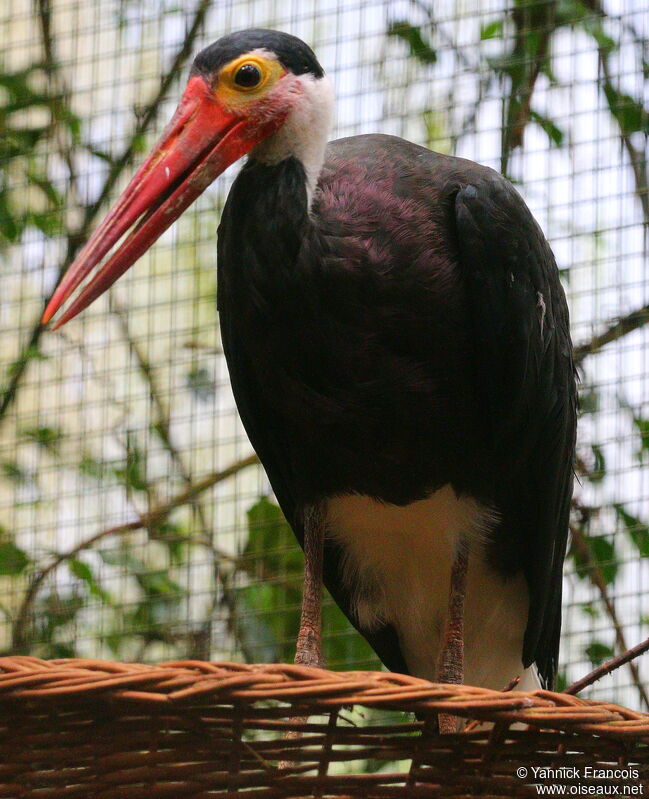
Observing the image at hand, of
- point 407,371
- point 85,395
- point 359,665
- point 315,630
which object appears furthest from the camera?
point 85,395

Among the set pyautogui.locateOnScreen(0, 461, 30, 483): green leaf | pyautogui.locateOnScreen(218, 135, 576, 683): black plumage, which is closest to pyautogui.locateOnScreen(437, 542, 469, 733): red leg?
pyautogui.locateOnScreen(218, 135, 576, 683): black plumage

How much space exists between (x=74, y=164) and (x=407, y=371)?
9.29ft

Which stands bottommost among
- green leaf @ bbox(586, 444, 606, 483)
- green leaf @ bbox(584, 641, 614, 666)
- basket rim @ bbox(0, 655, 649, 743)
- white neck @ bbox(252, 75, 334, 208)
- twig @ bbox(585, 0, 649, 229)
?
green leaf @ bbox(584, 641, 614, 666)

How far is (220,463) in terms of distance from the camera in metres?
4.94

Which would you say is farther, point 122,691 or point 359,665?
point 359,665

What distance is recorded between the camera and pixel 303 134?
2668mm

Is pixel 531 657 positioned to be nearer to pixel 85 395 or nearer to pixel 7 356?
pixel 85 395

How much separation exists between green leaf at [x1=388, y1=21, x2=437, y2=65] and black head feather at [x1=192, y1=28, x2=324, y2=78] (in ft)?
6.36

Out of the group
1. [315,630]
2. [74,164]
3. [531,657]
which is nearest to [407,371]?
[315,630]

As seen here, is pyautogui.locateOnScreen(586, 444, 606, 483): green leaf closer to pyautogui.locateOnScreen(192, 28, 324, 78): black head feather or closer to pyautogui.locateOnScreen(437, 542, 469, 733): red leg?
pyautogui.locateOnScreen(437, 542, 469, 733): red leg

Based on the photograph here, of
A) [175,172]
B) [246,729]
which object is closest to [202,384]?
[175,172]

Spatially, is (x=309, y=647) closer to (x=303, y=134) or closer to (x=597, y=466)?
(x=303, y=134)

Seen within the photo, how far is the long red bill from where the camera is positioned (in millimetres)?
2604

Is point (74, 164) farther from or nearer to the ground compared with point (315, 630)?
farther from the ground
